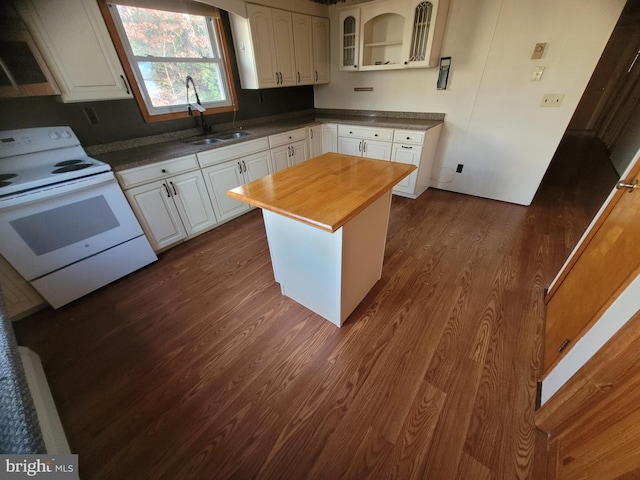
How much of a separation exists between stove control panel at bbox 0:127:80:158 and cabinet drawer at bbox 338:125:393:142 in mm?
2717

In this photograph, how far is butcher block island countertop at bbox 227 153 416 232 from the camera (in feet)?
3.54

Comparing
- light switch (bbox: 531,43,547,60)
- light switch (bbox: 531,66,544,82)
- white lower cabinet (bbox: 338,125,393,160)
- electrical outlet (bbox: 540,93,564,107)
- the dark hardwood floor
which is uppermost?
light switch (bbox: 531,43,547,60)

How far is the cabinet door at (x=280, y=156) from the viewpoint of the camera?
2994 millimetres

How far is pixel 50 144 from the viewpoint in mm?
1854

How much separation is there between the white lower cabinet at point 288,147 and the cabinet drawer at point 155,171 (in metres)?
0.98

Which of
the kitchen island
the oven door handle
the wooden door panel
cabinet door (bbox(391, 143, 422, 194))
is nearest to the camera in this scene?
the wooden door panel

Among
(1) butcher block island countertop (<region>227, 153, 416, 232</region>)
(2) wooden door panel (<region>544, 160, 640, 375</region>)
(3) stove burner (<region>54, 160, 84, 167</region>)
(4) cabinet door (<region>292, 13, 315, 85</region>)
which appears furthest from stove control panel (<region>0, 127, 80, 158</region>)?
(2) wooden door panel (<region>544, 160, 640, 375</region>)

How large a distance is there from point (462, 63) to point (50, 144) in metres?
3.84

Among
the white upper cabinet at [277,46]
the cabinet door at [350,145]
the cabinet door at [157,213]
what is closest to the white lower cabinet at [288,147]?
the cabinet door at [350,145]

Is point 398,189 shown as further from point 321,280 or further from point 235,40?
point 235,40

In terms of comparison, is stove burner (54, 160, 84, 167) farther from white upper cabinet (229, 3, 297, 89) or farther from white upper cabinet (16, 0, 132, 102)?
white upper cabinet (229, 3, 297, 89)

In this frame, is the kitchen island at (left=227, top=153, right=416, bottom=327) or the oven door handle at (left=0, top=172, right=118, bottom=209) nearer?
the kitchen island at (left=227, top=153, right=416, bottom=327)

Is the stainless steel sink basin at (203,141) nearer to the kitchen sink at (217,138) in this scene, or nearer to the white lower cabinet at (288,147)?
the kitchen sink at (217,138)

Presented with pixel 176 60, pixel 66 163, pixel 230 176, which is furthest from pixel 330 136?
pixel 66 163
